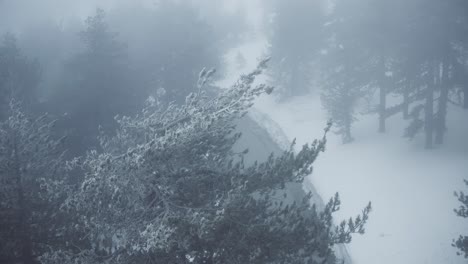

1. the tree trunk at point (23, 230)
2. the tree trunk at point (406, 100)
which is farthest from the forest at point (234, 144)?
the tree trunk at point (406, 100)

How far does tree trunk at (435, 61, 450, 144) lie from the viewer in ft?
77.5

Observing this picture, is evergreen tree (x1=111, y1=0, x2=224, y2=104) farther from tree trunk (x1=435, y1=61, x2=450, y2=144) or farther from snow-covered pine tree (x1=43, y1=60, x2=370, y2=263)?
snow-covered pine tree (x1=43, y1=60, x2=370, y2=263)

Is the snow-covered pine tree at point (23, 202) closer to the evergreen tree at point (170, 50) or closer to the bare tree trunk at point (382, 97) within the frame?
the evergreen tree at point (170, 50)

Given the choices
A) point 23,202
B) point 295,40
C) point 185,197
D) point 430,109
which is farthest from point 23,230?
point 295,40

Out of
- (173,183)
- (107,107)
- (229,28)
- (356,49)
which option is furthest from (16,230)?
(229,28)

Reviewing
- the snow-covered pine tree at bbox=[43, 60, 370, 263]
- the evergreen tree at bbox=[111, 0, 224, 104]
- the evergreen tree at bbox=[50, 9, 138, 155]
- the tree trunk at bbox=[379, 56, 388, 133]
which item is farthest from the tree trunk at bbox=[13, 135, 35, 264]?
the tree trunk at bbox=[379, 56, 388, 133]

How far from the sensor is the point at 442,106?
78.9ft

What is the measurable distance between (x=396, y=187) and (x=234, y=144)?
39.8 feet

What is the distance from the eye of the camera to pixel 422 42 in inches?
933

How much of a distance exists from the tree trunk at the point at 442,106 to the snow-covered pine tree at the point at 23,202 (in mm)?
24597

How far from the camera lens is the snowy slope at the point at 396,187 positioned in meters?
18.0

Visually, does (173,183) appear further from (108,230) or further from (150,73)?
(150,73)

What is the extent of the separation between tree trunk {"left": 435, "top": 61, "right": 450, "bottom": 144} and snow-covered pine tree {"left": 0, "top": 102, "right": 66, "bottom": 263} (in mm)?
24597

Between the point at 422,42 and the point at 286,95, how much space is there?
723 inches
